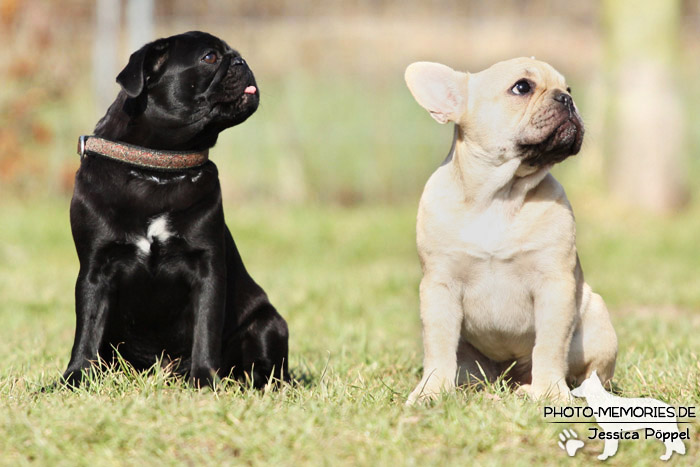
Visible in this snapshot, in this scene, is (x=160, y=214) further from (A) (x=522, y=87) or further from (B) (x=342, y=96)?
(B) (x=342, y=96)

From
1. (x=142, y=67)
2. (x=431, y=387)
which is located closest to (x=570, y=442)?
(x=431, y=387)

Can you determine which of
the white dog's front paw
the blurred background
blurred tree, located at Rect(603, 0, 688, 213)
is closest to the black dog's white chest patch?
the white dog's front paw

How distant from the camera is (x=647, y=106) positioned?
10.1 metres

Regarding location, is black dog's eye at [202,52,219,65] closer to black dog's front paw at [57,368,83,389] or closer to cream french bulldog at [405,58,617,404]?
cream french bulldog at [405,58,617,404]

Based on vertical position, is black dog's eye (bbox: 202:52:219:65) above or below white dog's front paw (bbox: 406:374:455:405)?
above

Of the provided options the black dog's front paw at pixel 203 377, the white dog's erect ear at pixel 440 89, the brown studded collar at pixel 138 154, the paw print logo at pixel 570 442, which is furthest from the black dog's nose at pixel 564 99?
the black dog's front paw at pixel 203 377

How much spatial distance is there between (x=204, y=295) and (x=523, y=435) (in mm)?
1328

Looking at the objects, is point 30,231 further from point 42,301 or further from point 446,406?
point 446,406

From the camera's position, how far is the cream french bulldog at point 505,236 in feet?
11.3

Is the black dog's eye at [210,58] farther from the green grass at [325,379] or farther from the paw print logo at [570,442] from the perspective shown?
the paw print logo at [570,442]

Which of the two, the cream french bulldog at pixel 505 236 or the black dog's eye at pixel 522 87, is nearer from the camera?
the cream french bulldog at pixel 505 236

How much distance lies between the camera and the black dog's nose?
350 cm

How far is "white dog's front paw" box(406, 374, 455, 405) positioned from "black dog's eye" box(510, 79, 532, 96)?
1.16 m

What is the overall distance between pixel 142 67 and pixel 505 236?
1.53 metres
